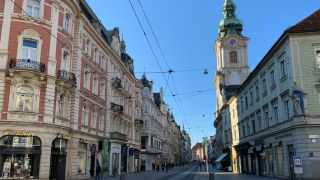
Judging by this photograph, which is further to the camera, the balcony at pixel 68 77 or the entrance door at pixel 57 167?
the entrance door at pixel 57 167

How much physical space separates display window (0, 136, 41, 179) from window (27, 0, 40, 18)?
9.31m

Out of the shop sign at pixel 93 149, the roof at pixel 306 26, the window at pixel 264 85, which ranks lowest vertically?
the shop sign at pixel 93 149

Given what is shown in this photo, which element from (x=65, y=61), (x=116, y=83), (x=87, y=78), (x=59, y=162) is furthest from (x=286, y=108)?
(x=116, y=83)

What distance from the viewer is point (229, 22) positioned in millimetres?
92688

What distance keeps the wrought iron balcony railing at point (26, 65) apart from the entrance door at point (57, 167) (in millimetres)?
7077

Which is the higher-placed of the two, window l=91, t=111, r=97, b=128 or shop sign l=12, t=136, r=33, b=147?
window l=91, t=111, r=97, b=128

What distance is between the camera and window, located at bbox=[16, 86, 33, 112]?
25969 millimetres

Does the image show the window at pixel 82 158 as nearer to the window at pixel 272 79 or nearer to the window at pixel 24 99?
the window at pixel 24 99

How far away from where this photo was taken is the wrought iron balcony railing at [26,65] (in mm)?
25689

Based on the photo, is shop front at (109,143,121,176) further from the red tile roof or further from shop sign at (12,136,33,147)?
the red tile roof

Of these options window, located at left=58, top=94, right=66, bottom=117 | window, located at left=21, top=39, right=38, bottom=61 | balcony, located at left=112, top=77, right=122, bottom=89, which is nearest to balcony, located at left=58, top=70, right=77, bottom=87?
window, located at left=58, top=94, right=66, bottom=117

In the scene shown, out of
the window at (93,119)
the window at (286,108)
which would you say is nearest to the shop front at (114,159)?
the window at (93,119)

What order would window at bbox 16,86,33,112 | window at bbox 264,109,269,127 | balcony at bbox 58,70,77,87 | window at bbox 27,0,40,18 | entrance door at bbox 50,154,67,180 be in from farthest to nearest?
1. window at bbox 264,109,269,127
2. entrance door at bbox 50,154,67,180
3. balcony at bbox 58,70,77,87
4. window at bbox 27,0,40,18
5. window at bbox 16,86,33,112

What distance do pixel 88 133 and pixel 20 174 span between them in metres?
9.86
